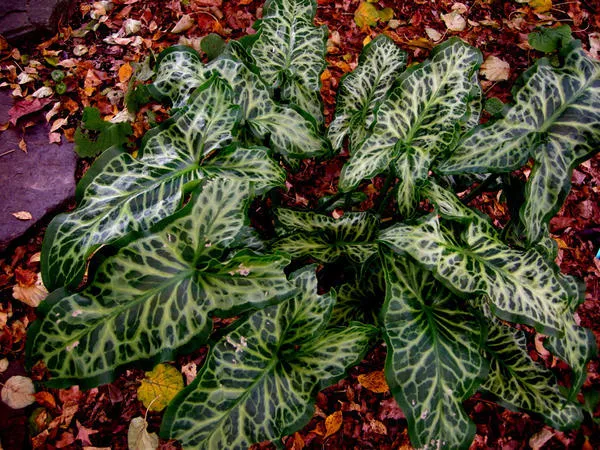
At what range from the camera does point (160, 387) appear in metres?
1.88

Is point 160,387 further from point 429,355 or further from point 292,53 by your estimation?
point 292,53

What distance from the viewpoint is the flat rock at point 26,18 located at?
9.34ft

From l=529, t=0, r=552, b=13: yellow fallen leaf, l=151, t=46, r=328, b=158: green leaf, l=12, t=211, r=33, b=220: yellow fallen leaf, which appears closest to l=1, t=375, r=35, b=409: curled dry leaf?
l=12, t=211, r=33, b=220: yellow fallen leaf

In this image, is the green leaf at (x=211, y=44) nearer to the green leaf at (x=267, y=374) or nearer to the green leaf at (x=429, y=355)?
the green leaf at (x=267, y=374)

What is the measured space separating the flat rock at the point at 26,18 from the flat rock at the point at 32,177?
0.56 m

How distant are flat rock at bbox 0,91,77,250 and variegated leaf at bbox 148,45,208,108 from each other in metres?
0.95

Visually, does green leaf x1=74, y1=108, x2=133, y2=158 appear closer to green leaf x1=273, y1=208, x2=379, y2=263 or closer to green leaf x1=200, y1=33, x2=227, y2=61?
green leaf x1=200, y1=33, x2=227, y2=61

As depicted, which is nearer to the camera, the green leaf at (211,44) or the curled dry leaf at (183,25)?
the green leaf at (211,44)

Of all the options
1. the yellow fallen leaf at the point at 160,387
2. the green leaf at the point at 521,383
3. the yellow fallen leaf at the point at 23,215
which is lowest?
the yellow fallen leaf at the point at 160,387

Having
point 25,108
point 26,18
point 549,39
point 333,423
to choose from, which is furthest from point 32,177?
point 549,39

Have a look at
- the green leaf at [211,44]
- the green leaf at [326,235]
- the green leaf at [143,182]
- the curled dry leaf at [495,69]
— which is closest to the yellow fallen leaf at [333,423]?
the green leaf at [326,235]

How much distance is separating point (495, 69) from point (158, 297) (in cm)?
248

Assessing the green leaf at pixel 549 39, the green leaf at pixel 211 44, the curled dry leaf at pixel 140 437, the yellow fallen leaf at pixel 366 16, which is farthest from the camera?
the yellow fallen leaf at pixel 366 16

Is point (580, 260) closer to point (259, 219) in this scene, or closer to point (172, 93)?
point (259, 219)
